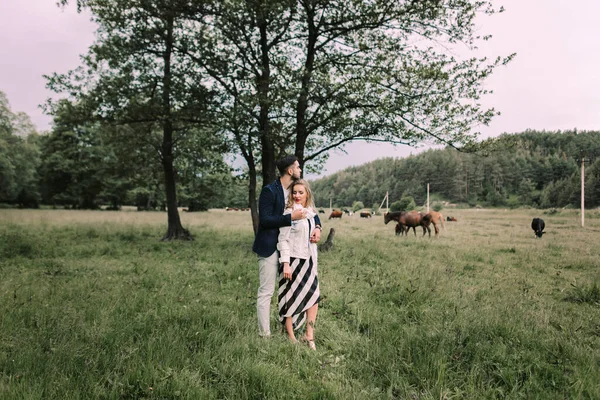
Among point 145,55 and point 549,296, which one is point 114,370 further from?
point 145,55

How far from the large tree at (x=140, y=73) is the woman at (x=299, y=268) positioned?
944 cm

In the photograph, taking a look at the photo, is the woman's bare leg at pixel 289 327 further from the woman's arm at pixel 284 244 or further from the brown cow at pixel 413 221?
the brown cow at pixel 413 221

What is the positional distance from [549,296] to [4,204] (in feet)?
129

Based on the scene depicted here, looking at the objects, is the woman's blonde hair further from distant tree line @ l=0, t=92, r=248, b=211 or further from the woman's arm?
distant tree line @ l=0, t=92, r=248, b=211

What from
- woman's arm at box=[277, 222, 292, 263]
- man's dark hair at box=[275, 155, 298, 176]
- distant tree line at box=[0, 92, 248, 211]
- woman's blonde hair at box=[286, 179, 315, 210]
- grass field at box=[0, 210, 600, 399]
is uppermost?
distant tree line at box=[0, 92, 248, 211]

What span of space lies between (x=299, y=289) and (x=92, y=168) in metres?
37.8

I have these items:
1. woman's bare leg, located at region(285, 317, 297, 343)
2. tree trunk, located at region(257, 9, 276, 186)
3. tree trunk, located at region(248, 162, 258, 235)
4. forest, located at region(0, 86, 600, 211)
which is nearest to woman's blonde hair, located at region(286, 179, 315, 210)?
woman's bare leg, located at region(285, 317, 297, 343)

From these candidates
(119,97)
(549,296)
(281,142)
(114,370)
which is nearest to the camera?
(114,370)

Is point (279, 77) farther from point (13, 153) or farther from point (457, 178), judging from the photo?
point (457, 178)

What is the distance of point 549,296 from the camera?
6199 millimetres

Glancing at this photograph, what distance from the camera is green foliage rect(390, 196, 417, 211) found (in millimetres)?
38794

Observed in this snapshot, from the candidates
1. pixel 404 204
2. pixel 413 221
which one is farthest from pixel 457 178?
pixel 413 221

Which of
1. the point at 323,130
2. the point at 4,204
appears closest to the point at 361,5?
the point at 323,130

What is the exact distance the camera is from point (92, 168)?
34.3 m
